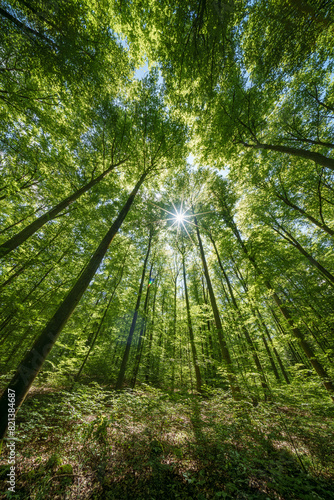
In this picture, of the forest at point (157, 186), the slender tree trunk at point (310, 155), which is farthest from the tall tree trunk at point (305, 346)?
the slender tree trunk at point (310, 155)

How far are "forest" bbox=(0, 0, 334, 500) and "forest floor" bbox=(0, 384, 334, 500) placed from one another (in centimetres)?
3

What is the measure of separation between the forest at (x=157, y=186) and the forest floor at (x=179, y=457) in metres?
0.03

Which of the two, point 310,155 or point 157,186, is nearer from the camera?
point 310,155

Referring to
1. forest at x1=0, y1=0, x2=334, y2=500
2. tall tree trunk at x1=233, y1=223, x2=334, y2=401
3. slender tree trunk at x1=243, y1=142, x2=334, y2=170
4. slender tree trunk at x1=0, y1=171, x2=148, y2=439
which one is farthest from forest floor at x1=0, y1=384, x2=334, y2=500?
slender tree trunk at x1=243, y1=142, x2=334, y2=170

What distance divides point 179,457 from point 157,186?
10.9m

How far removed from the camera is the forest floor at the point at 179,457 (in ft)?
8.20

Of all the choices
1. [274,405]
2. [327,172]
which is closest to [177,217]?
[327,172]

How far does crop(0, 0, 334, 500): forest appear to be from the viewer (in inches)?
115

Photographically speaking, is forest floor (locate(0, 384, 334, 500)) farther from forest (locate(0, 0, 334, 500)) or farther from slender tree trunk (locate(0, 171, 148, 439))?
slender tree trunk (locate(0, 171, 148, 439))

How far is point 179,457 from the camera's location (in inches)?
128

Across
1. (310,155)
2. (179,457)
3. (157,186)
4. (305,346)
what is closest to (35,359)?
(179,457)

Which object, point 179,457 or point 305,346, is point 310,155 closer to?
A: point 305,346

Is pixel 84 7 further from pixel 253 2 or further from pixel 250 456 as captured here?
pixel 250 456

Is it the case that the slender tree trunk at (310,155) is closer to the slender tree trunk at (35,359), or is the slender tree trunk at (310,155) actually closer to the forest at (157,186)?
the forest at (157,186)
